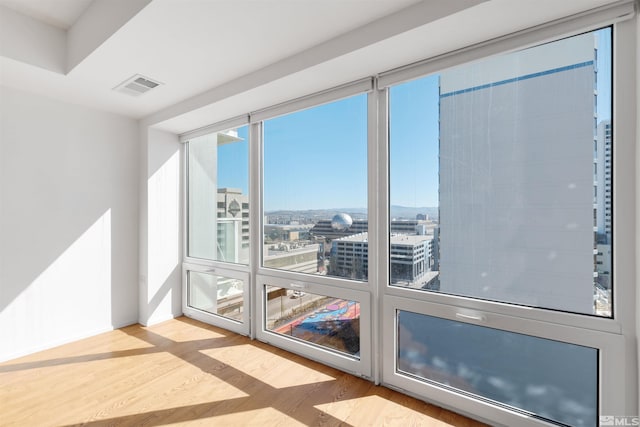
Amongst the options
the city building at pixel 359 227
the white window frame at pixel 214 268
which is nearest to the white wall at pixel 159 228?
the white window frame at pixel 214 268

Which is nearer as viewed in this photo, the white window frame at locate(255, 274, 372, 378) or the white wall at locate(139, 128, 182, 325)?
the white window frame at locate(255, 274, 372, 378)

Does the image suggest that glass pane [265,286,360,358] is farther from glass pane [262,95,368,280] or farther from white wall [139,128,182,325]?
white wall [139,128,182,325]

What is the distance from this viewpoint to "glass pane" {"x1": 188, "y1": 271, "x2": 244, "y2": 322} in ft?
10.6

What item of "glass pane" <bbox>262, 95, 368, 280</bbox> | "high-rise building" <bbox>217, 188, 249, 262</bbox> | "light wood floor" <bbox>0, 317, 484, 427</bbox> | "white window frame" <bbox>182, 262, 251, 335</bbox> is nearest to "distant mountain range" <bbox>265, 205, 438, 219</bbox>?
"glass pane" <bbox>262, 95, 368, 280</bbox>

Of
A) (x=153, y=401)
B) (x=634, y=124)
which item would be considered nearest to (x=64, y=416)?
(x=153, y=401)

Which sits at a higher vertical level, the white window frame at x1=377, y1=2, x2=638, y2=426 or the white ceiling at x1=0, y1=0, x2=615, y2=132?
the white ceiling at x1=0, y1=0, x2=615, y2=132

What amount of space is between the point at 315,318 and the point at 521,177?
6.24ft

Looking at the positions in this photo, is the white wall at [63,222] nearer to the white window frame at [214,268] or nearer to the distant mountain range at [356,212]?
the white window frame at [214,268]

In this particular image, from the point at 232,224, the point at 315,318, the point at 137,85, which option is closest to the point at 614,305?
the point at 315,318

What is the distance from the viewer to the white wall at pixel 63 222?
263 cm

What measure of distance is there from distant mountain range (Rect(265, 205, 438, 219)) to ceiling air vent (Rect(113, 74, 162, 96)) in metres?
1.52

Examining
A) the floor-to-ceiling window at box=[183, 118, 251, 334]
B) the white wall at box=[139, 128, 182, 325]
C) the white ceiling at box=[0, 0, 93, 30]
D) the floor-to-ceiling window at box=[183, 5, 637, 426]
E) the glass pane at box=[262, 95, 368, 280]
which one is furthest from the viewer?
the white wall at box=[139, 128, 182, 325]

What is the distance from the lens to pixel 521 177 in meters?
1.73

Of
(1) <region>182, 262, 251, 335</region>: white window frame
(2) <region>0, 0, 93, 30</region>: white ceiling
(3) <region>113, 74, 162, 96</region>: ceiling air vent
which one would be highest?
(2) <region>0, 0, 93, 30</region>: white ceiling
